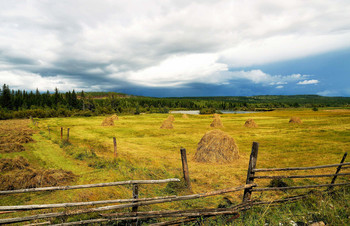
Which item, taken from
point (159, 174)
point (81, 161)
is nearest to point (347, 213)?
point (159, 174)

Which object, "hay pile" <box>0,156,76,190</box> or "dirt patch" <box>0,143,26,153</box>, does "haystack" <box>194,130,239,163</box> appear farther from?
"dirt patch" <box>0,143,26,153</box>

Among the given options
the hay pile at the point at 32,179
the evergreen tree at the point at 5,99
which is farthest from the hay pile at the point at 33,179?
the evergreen tree at the point at 5,99

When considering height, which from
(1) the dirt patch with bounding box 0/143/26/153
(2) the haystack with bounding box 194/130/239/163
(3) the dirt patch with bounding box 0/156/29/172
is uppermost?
(2) the haystack with bounding box 194/130/239/163

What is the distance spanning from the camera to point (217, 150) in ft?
42.4

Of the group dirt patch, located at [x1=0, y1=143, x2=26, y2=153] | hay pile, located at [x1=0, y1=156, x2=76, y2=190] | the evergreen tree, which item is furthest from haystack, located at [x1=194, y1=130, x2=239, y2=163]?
the evergreen tree

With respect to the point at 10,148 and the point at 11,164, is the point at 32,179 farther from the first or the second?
the point at 10,148

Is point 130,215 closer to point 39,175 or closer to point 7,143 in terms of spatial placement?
point 39,175

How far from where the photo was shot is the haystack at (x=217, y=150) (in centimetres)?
1273

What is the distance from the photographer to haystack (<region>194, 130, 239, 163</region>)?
12.7 metres

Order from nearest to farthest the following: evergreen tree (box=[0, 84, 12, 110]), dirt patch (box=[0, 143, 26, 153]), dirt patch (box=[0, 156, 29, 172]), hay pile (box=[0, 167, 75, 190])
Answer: hay pile (box=[0, 167, 75, 190]) → dirt patch (box=[0, 156, 29, 172]) → dirt patch (box=[0, 143, 26, 153]) → evergreen tree (box=[0, 84, 12, 110])

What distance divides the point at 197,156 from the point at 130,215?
8.82 m

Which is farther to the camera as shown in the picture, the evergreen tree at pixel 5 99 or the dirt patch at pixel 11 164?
the evergreen tree at pixel 5 99

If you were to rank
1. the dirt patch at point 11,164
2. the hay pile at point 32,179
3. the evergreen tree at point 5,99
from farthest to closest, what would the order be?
the evergreen tree at point 5,99, the dirt patch at point 11,164, the hay pile at point 32,179

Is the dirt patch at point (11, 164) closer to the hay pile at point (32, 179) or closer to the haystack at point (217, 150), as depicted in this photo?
the hay pile at point (32, 179)
